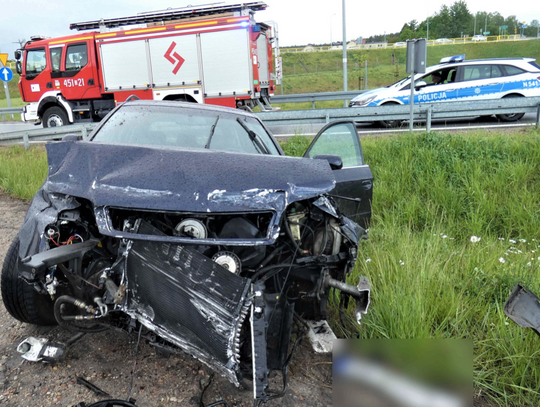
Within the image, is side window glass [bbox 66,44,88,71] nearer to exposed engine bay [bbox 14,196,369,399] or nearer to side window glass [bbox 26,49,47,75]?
side window glass [bbox 26,49,47,75]

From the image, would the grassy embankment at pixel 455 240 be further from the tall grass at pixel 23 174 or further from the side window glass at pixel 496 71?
the side window glass at pixel 496 71

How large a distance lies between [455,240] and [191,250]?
12.3ft

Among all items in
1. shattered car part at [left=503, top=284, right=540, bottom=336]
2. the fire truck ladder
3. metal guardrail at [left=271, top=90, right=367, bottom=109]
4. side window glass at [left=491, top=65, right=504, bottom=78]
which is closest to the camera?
shattered car part at [left=503, top=284, right=540, bottom=336]

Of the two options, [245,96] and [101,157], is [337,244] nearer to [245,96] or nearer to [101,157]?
[101,157]

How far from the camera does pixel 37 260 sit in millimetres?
2031

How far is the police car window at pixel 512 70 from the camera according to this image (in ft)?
34.6

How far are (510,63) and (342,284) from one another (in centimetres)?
1088

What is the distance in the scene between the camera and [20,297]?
2740mm

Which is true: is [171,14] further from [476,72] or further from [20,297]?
[20,297]

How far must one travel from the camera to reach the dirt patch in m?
2.27

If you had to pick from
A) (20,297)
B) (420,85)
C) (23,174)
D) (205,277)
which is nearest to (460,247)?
(205,277)

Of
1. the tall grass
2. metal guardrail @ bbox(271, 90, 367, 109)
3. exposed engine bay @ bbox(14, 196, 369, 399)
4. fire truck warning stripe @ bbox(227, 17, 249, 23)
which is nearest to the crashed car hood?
exposed engine bay @ bbox(14, 196, 369, 399)

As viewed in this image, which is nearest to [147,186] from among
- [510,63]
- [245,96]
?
[245,96]

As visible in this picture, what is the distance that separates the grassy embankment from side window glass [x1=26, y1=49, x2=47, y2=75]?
5.44m
